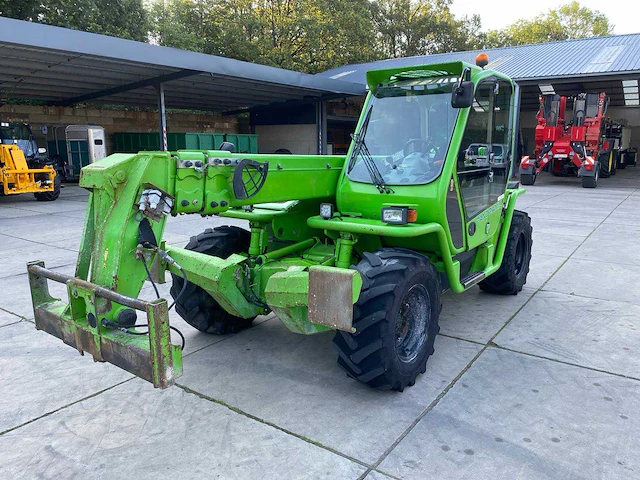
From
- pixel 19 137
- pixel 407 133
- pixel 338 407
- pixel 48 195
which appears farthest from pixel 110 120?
pixel 338 407

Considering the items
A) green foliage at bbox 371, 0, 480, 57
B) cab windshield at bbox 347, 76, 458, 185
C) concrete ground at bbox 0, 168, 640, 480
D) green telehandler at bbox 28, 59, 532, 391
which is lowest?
concrete ground at bbox 0, 168, 640, 480

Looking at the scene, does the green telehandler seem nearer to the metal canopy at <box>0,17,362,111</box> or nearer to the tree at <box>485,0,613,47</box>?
the metal canopy at <box>0,17,362,111</box>

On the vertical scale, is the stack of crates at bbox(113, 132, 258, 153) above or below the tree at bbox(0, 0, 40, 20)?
below

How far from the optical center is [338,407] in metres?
3.51

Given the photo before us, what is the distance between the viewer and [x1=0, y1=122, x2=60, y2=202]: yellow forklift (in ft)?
48.0

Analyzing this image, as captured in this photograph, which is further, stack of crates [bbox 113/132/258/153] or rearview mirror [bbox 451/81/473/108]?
stack of crates [bbox 113/132/258/153]

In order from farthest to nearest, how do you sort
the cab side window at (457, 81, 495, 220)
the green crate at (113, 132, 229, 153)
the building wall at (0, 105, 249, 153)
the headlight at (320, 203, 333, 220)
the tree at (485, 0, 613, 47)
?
the tree at (485, 0, 613, 47), the building wall at (0, 105, 249, 153), the green crate at (113, 132, 229, 153), the cab side window at (457, 81, 495, 220), the headlight at (320, 203, 333, 220)

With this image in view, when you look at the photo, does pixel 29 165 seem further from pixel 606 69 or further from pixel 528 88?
pixel 528 88

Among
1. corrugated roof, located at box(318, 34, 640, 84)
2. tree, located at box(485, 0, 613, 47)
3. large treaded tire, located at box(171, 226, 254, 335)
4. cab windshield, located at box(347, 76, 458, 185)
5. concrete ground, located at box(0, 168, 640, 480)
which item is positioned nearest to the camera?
concrete ground, located at box(0, 168, 640, 480)

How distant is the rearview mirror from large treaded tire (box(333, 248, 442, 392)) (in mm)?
1156

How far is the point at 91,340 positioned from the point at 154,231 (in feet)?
2.37

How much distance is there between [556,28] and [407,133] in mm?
51566

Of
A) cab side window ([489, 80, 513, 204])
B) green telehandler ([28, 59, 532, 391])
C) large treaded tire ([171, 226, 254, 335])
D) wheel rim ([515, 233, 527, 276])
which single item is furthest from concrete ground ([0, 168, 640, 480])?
cab side window ([489, 80, 513, 204])

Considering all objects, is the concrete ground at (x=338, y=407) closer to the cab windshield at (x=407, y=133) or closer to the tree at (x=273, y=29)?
the cab windshield at (x=407, y=133)
